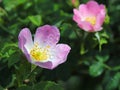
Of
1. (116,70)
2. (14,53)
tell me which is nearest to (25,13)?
(116,70)

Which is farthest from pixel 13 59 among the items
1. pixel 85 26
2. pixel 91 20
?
pixel 91 20

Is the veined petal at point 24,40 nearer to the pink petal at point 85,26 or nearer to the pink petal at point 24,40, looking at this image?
the pink petal at point 24,40

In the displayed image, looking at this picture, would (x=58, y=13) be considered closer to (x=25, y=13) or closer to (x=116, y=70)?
(x=25, y=13)

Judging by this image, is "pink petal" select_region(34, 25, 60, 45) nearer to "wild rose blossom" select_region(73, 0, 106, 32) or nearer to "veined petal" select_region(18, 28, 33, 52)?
"veined petal" select_region(18, 28, 33, 52)

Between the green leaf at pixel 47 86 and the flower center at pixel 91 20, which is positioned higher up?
the green leaf at pixel 47 86

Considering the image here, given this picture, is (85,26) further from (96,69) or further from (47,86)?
(47,86)

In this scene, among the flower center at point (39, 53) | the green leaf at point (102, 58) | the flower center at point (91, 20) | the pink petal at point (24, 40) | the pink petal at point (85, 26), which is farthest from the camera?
the green leaf at point (102, 58)

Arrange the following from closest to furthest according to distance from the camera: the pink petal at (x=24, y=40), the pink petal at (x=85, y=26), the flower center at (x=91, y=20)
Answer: the pink petal at (x=24, y=40) → the pink petal at (x=85, y=26) → the flower center at (x=91, y=20)

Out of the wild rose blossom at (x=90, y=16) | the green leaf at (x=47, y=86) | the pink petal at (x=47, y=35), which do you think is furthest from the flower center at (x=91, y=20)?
the green leaf at (x=47, y=86)

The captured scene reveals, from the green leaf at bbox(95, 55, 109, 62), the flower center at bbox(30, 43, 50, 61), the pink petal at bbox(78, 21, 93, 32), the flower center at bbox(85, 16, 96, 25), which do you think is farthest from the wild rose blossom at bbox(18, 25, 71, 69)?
the green leaf at bbox(95, 55, 109, 62)
